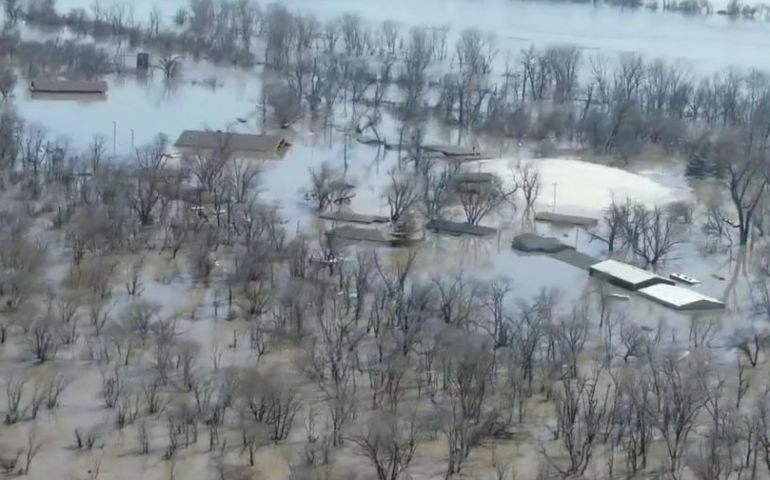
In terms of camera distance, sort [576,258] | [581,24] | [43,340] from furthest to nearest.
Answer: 1. [581,24]
2. [576,258]
3. [43,340]

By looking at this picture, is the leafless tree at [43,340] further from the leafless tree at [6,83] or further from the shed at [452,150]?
the leafless tree at [6,83]

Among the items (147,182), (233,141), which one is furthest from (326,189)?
(233,141)

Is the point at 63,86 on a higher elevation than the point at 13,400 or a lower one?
higher

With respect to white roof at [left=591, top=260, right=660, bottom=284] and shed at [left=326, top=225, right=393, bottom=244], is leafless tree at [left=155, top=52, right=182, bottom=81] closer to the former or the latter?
shed at [left=326, top=225, right=393, bottom=244]

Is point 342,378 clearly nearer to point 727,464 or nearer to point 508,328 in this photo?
point 508,328

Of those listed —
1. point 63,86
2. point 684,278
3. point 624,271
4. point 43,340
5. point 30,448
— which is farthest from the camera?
point 63,86

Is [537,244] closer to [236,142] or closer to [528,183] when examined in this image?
[528,183]

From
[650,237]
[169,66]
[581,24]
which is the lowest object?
[650,237]
